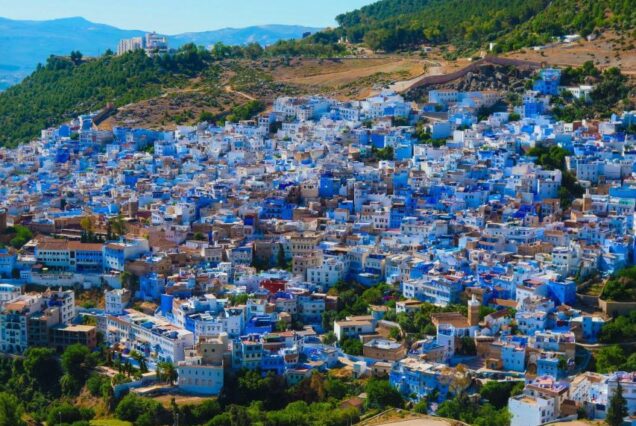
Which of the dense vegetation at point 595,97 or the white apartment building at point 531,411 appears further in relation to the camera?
the dense vegetation at point 595,97

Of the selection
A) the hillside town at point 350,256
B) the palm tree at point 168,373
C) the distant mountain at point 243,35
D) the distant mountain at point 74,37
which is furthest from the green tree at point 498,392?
the distant mountain at point 243,35

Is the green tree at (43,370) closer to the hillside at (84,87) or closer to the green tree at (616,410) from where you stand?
the green tree at (616,410)

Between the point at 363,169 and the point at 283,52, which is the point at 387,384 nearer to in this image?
the point at 363,169

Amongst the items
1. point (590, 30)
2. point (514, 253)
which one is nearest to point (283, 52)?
point (590, 30)

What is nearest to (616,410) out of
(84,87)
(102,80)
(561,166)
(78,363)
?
(78,363)

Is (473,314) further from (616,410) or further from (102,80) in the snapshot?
(102,80)
